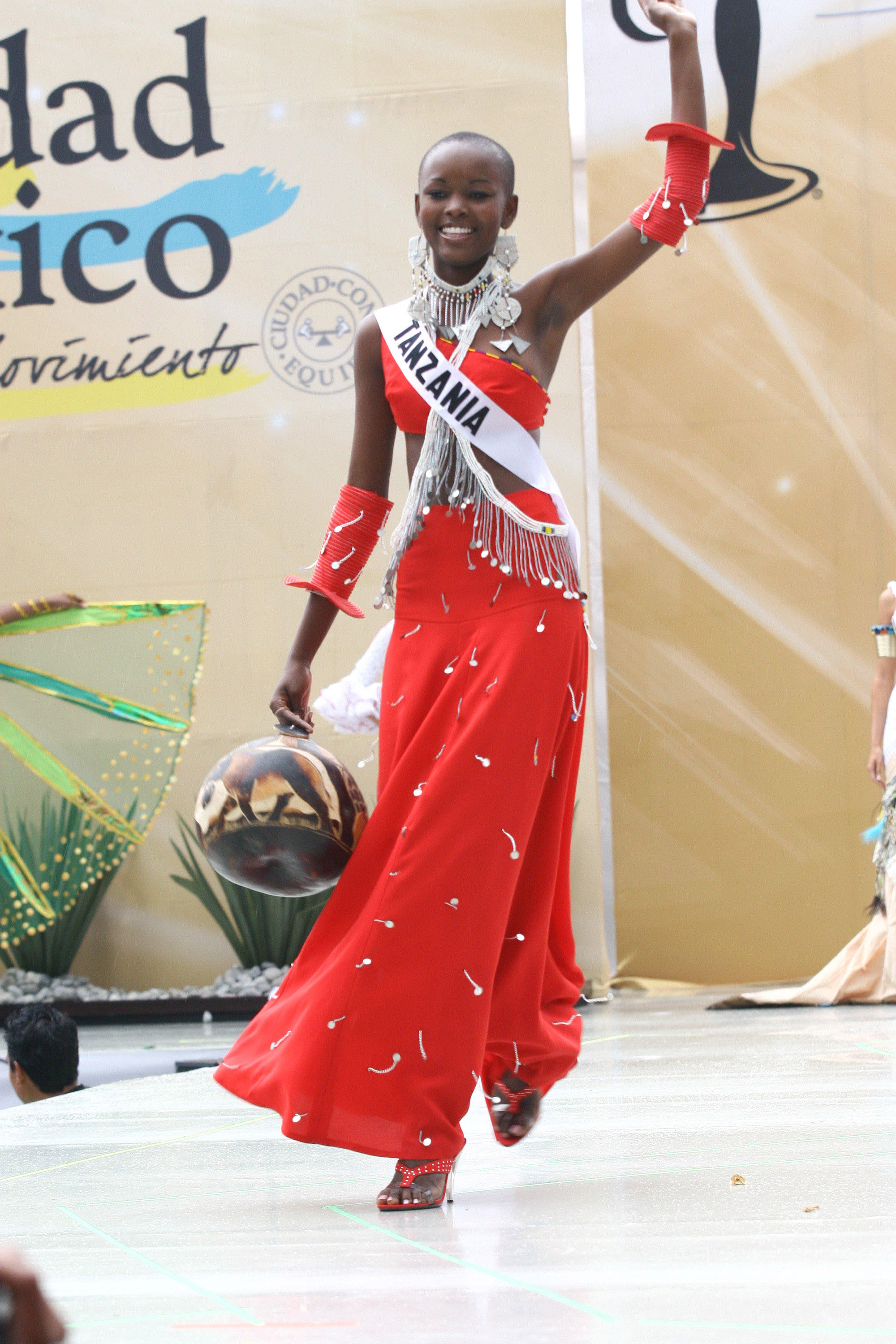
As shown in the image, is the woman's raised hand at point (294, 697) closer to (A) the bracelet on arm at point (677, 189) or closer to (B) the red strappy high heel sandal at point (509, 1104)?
(B) the red strappy high heel sandal at point (509, 1104)

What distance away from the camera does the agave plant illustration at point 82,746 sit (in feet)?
18.1

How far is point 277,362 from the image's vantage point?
244 inches

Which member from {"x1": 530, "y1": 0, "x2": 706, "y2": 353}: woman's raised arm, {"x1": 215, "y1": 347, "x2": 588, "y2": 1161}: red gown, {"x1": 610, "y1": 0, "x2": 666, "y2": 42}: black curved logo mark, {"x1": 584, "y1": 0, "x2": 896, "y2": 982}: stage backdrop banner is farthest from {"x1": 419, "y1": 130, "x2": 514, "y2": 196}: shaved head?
{"x1": 610, "y1": 0, "x2": 666, "y2": 42}: black curved logo mark

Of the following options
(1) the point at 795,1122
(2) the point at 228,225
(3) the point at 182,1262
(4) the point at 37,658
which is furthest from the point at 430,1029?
(2) the point at 228,225

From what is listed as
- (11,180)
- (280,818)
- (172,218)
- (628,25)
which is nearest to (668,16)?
(280,818)

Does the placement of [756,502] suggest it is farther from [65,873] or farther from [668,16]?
[668,16]

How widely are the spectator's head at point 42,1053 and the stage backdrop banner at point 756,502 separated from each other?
10.4ft

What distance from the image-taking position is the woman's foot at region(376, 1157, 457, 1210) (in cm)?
176

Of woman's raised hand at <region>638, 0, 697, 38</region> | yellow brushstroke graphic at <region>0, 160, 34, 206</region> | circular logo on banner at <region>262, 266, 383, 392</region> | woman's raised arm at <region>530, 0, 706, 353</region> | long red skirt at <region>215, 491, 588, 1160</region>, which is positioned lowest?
long red skirt at <region>215, 491, 588, 1160</region>

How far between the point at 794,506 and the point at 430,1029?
4.94m

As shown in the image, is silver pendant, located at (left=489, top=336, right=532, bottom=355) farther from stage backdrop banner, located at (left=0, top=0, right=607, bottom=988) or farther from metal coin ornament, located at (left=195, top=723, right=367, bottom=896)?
stage backdrop banner, located at (left=0, top=0, right=607, bottom=988)

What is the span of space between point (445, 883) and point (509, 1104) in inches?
15.2

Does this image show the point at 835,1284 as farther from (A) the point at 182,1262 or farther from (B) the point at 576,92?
(B) the point at 576,92

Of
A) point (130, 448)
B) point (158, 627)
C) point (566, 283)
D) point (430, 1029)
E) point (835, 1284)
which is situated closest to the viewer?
point (835, 1284)
